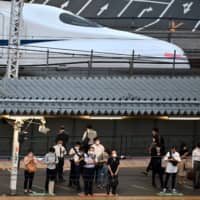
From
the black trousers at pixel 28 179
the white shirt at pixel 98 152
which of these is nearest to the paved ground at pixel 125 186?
the black trousers at pixel 28 179

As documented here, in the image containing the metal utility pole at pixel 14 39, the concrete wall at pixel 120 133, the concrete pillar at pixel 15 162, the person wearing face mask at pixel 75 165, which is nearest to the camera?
the concrete pillar at pixel 15 162

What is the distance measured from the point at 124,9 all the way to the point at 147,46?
45.6ft

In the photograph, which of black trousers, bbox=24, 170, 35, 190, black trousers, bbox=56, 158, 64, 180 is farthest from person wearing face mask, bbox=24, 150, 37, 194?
black trousers, bbox=56, 158, 64, 180

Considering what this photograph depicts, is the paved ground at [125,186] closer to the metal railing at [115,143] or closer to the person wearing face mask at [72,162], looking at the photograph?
the person wearing face mask at [72,162]

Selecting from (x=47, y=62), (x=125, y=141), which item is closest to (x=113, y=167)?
(x=125, y=141)

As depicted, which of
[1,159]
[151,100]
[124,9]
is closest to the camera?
[151,100]

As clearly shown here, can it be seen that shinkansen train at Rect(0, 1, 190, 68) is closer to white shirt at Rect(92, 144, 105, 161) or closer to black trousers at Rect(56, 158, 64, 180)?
black trousers at Rect(56, 158, 64, 180)

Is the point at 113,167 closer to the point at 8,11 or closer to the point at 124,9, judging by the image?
the point at 8,11

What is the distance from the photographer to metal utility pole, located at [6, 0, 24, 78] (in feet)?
89.1

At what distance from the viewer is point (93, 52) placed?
31797mm

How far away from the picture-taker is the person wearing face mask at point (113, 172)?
23.5 meters

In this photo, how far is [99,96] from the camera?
2344cm

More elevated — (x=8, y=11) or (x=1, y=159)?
(x=8, y=11)

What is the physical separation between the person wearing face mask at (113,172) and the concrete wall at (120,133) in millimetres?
5345
